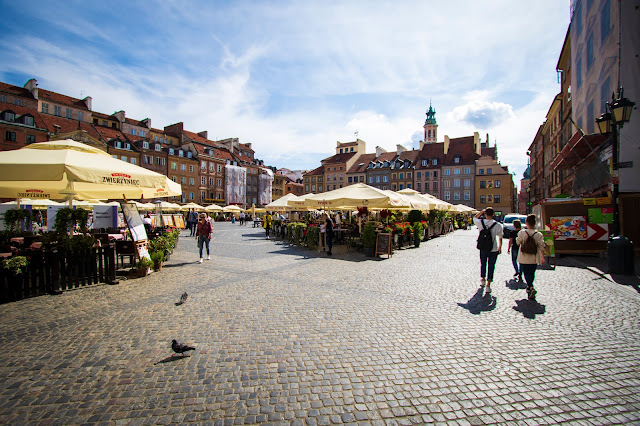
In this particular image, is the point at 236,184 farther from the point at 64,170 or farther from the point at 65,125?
the point at 64,170

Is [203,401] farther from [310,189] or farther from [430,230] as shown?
[310,189]

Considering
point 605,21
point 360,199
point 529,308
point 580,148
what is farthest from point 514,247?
point 605,21

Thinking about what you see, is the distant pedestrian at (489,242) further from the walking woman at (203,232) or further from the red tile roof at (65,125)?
the red tile roof at (65,125)

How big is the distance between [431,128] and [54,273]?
3968 inches

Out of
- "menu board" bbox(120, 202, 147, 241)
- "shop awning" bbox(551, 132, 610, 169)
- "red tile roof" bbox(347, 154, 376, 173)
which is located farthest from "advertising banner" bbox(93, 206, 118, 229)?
"red tile roof" bbox(347, 154, 376, 173)

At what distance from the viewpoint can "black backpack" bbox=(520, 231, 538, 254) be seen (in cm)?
685

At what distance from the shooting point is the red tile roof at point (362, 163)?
7881cm

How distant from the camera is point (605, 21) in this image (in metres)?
14.0

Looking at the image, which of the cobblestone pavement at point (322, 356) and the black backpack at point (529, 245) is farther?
the black backpack at point (529, 245)

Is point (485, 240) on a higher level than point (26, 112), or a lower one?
lower

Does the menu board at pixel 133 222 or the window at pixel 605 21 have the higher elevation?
the window at pixel 605 21

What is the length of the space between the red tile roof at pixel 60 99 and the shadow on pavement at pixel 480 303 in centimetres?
6702

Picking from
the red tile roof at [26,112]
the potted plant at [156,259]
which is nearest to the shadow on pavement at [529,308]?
the potted plant at [156,259]

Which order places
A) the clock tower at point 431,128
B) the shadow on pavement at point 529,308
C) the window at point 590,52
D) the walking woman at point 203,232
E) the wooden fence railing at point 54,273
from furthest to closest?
the clock tower at point 431,128
the window at point 590,52
the walking woman at point 203,232
the wooden fence railing at point 54,273
the shadow on pavement at point 529,308
